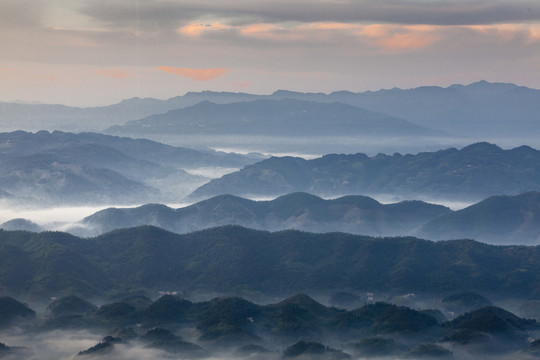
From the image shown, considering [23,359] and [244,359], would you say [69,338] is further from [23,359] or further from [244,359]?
[244,359]

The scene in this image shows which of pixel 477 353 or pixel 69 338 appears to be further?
pixel 69 338

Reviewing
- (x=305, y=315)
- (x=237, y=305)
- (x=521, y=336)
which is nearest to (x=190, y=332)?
(x=237, y=305)

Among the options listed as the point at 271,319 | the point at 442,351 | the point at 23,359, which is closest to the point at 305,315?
the point at 271,319

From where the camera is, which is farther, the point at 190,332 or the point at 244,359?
the point at 190,332

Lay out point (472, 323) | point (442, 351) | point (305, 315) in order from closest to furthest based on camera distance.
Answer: point (442, 351) < point (472, 323) < point (305, 315)

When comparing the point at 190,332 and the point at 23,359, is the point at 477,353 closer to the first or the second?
the point at 190,332

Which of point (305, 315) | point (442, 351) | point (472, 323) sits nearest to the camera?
point (442, 351)

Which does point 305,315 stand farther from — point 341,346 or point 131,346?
point 131,346
